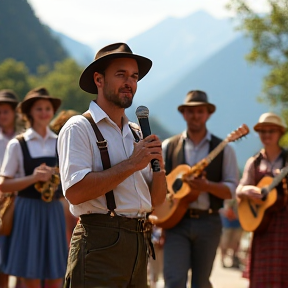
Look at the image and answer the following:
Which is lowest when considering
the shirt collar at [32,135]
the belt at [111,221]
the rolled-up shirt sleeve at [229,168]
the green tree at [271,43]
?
the belt at [111,221]

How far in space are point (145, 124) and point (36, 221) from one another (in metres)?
3.22

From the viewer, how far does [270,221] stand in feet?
24.6

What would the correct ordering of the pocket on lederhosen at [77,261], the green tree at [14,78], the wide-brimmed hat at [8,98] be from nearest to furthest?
the pocket on lederhosen at [77,261], the wide-brimmed hat at [8,98], the green tree at [14,78]

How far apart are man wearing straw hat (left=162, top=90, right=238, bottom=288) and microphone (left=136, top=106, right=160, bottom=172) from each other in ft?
8.81

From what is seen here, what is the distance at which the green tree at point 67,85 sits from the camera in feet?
203

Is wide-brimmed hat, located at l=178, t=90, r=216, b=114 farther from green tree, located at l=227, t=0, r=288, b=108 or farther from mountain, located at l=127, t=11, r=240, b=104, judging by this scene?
mountain, located at l=127, t=11, r=240, b=104

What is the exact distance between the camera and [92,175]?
4355mm

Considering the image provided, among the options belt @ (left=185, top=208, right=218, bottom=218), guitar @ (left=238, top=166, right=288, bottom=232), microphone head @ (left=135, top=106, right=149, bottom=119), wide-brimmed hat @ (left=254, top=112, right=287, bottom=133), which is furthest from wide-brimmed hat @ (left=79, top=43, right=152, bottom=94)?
wide-brimmed hat @ (left=254, top=112, right=287, bottom=133)

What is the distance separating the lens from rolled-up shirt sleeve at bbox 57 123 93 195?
4383mm

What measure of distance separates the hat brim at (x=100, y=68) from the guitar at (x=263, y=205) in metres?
2.68

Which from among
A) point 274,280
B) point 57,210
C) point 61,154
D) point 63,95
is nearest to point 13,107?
point 57,210

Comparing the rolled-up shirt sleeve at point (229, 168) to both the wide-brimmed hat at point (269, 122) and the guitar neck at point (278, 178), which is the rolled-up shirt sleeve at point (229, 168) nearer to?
the guitar neck at point (278, 178)

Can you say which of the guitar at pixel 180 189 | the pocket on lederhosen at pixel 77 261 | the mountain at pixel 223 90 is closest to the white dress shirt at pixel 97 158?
the pocket on lederhosen at pixel 77 261

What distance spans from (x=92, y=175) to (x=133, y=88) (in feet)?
1.95
